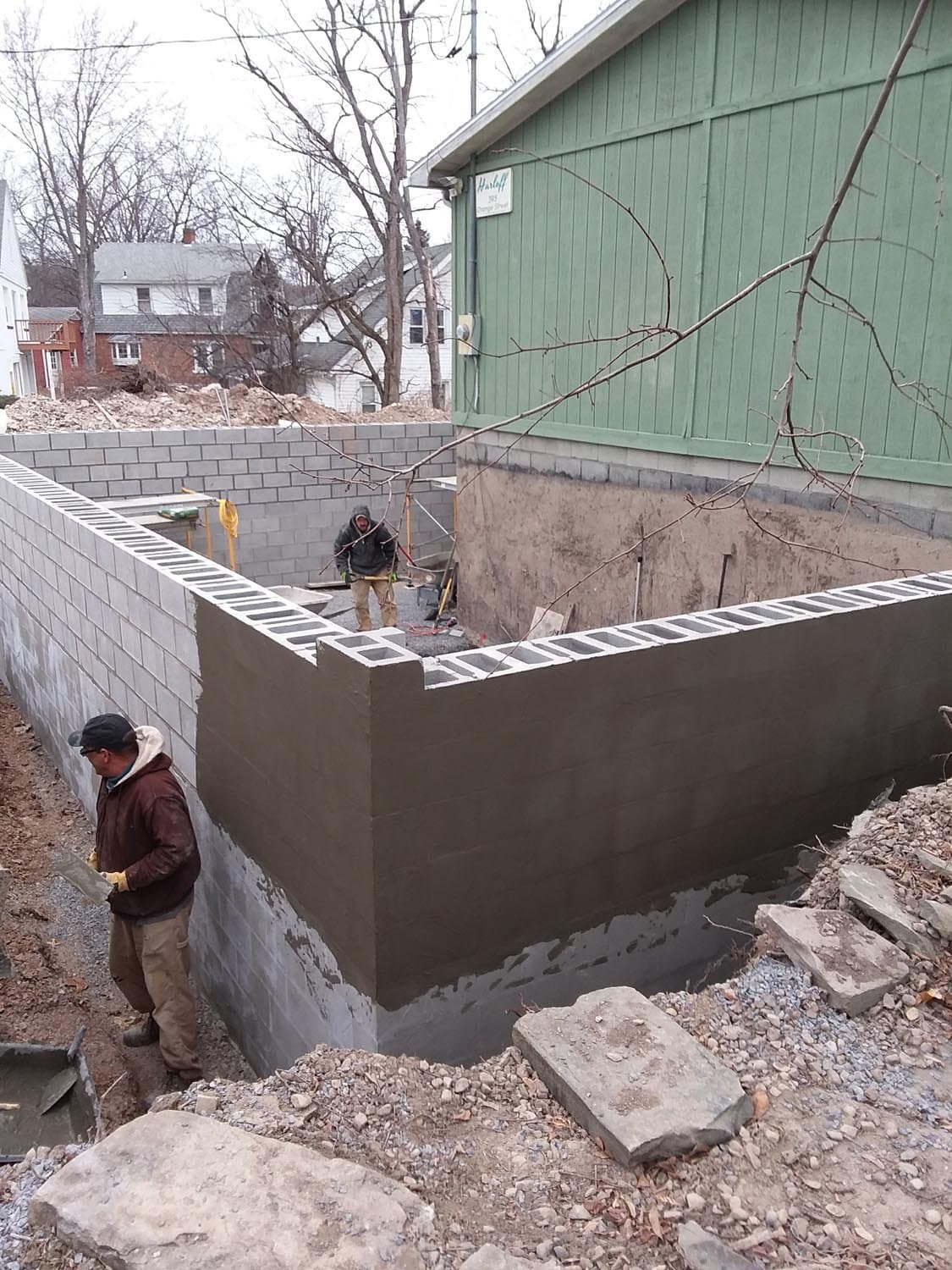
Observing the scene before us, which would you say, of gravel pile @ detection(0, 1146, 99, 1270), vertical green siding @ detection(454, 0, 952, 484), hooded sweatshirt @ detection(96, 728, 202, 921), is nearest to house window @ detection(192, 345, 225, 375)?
vertical green siding @ detection(454, 0, 952, 484)

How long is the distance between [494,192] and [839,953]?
9.43 metres

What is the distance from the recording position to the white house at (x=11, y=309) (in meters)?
40.4

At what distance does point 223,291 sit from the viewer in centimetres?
4553

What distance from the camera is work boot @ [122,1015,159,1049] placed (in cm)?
545

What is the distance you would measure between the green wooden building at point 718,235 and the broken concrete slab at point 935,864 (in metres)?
2.49

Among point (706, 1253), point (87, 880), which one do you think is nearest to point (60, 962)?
point (87, 880)

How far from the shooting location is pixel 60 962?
20.0 feet

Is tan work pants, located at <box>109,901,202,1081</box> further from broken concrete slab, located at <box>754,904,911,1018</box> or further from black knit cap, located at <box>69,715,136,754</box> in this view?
broken concrete slab, located at <box>754,904,911,1018</box>

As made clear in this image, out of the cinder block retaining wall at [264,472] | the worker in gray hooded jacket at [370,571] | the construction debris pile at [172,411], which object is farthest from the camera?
the construction debris pile at [172,411]

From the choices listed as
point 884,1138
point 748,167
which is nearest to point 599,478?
point 748,167

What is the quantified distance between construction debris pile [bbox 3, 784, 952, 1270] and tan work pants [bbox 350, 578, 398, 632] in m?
8.21

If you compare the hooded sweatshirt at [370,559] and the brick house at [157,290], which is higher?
the brick house at [157,290]

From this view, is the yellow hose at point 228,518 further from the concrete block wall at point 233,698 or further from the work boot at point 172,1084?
the work boot at point 172,1084

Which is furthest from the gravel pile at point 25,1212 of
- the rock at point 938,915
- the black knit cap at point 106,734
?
the rock at point 938,915
